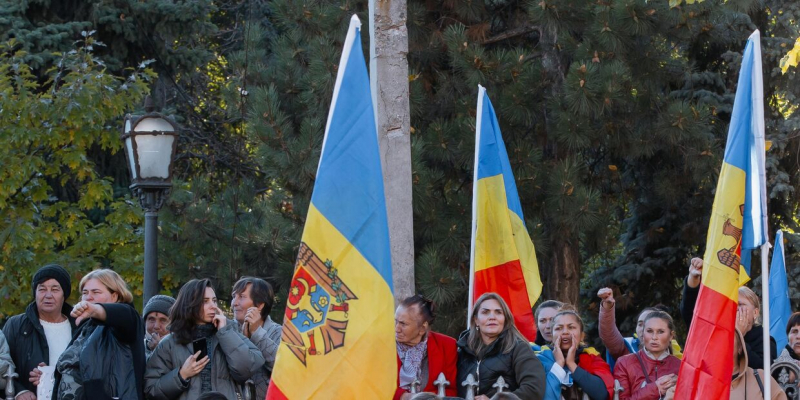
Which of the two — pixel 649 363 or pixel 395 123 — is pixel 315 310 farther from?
pixel 395 123

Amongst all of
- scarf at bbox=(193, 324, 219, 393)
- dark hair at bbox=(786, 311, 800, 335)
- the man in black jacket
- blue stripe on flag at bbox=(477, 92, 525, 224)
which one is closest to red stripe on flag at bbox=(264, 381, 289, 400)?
scarf at bbox=(193, 324, 219, 393)

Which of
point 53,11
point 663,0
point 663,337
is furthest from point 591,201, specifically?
point 53,11

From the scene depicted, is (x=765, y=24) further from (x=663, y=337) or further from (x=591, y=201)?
(x=663, y=337)

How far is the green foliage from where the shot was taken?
1269 centimetres

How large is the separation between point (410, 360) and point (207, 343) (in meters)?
1.26

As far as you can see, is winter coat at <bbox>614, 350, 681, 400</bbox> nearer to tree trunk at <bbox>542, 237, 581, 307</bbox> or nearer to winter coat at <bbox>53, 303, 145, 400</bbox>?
winter coat at <bbox>53, 303, 145, 400</bbox>

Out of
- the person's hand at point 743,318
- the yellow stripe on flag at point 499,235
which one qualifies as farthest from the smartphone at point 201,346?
the person's hand at point 743,318

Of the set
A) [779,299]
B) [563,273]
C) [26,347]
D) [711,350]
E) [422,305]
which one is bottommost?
[711,350]

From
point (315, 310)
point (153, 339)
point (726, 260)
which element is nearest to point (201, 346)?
point (153, 339)

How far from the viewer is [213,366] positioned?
719 cm

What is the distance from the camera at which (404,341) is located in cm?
768

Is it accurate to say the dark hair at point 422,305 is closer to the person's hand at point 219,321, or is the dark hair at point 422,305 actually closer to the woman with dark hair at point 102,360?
the person's hand at point 219,321

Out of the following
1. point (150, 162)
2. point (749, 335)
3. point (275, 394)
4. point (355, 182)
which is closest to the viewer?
point (275, 394)

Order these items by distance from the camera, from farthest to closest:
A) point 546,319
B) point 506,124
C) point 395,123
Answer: point 506,124 < point 395,123 < point 546,319
